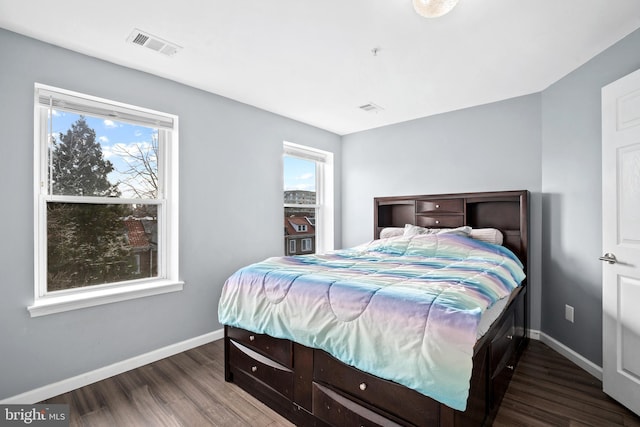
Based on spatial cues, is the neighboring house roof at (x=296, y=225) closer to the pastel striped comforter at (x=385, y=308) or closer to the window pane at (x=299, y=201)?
the window pane at (x=299, y=201)

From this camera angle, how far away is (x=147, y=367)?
2.53m

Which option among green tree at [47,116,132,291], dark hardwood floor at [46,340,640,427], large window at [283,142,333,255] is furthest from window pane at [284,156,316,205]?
dark hardwood floor at [46,340,640,427]

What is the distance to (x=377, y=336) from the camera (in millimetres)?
1438

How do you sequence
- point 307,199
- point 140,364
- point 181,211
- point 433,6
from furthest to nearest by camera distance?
point 307,199 → point 181,211 → point 140,364 → point 433,6

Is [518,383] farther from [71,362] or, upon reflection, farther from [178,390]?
[71,362]

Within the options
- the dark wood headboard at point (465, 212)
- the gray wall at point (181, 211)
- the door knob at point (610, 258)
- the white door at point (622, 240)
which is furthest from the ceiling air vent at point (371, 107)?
the door knob at point (610, 258)

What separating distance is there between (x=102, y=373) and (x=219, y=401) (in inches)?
40.7

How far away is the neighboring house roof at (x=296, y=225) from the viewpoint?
409cm

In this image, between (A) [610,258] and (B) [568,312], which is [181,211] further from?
(B) [568,312]

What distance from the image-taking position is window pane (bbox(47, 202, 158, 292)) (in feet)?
7.59

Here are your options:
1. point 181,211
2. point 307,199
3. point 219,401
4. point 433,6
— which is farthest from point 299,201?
point 433,6

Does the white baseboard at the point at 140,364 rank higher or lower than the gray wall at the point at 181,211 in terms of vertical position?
lower

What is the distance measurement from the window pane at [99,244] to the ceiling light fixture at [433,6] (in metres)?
2.63
